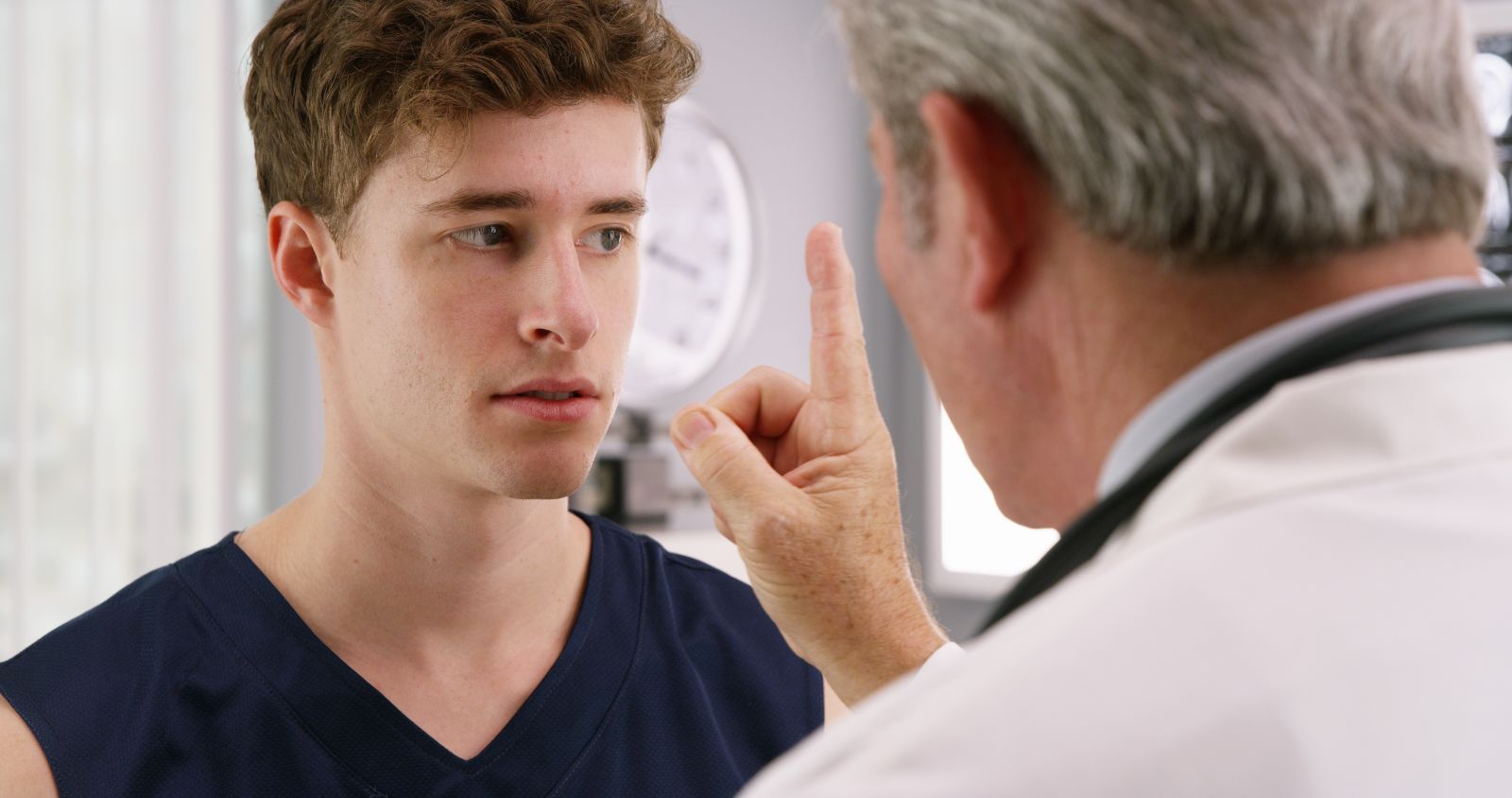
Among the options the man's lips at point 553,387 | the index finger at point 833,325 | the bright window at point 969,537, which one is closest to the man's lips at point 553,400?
the man's lips at point 553,387

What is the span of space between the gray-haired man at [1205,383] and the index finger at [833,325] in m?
0.36

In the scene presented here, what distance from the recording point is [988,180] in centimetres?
70

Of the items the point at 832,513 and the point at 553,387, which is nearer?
the point at 832,513

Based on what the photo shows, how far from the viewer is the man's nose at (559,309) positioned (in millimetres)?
1252

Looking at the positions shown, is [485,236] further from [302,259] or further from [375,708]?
[375,708]

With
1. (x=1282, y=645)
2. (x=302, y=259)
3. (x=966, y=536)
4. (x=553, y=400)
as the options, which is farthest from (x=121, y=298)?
(x=1282, y=645)

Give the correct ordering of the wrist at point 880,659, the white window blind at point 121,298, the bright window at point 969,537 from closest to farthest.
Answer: the wrist at point 880,659 → the white window blind at point 121,298 → the bright window at point 969,537

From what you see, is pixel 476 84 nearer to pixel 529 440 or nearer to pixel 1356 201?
pixel 529 440

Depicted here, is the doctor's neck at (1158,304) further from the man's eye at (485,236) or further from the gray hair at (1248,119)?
the man's eye at (485,236)

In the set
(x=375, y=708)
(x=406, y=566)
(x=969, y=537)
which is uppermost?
(x=406, y=566)

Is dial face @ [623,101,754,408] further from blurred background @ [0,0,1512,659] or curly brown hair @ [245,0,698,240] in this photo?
curly brown hair @ [245,0,698,240]

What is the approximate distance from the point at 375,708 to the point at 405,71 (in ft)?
1.92

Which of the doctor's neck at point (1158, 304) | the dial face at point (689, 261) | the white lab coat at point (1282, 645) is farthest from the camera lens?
the dial face at point (689, 261)

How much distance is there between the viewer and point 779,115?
3.46 meters
